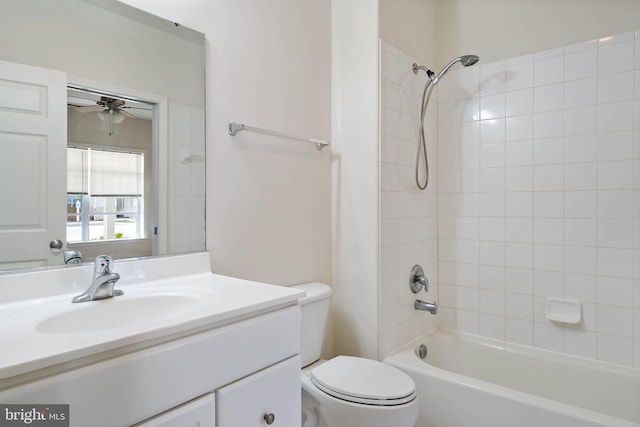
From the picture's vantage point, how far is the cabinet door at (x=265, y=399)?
89 centimetres

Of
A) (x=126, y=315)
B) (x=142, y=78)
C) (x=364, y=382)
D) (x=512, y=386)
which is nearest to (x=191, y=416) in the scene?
(x=126, y=315)

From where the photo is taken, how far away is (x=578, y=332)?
1.91 m

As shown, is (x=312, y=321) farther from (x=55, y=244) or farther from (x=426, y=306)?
(x=55, y=244)

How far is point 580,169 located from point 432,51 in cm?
114

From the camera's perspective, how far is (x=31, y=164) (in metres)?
1.05

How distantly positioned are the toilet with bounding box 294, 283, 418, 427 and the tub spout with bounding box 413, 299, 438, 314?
22.1 inches

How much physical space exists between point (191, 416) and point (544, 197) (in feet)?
6.55

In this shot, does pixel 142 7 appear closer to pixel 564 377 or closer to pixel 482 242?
pixel 482 242

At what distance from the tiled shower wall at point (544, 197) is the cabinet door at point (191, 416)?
71.9 inches

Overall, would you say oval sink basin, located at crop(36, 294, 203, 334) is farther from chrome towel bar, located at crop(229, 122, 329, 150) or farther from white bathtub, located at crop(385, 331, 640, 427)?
white bathtub, located at crop(385, 331, 640, 427)

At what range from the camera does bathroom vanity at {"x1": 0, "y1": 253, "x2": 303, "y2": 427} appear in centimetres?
65

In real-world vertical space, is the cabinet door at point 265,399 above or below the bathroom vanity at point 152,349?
below

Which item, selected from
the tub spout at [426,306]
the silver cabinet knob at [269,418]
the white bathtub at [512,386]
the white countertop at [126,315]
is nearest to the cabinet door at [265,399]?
the silver cabinet knob at [269,418]

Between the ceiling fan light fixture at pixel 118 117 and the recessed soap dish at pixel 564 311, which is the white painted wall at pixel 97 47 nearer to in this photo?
the ceiling fan light fixture at pixel 118 117
